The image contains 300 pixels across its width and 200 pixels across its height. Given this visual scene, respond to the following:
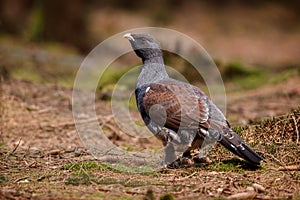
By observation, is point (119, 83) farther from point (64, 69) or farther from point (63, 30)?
point (63, 30)

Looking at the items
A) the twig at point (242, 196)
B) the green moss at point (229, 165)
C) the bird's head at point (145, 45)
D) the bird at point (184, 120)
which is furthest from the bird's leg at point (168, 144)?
the twig at point (242, 196)

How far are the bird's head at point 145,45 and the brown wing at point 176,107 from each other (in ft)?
2.92

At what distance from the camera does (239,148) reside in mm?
5613

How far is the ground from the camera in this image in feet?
15.7

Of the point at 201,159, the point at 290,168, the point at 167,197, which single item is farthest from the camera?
the point at 201,159

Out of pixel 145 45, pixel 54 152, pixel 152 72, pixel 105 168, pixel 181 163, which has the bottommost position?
pixel 54 152

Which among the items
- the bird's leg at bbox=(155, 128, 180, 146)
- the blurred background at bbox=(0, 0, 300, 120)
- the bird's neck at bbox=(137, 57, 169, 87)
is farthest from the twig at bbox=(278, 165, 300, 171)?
the blurred background at bbox=(0, 0, 300, 120)

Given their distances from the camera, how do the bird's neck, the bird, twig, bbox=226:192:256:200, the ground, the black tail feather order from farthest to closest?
the bird's neck, the bird, the black tail feather, the ground, twig, bbox=226:192:256:200

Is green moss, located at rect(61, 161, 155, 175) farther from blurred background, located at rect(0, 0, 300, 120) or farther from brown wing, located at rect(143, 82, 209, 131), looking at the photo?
blurred background, located at rect(0, 0, 300, 120)

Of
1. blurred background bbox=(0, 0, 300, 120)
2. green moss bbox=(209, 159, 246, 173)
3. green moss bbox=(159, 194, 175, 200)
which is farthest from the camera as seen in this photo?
blurred background bbox=(0, 0, 300, 120)

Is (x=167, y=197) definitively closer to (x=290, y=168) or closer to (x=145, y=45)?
(x=290, y=168)

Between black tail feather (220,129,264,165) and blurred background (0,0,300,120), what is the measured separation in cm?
497

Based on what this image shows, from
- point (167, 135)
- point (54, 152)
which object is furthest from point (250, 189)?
point (54, 152)

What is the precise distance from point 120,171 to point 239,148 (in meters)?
1.26
